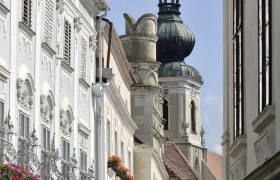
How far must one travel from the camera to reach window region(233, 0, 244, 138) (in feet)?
74.6

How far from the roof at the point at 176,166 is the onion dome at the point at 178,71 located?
28.2m

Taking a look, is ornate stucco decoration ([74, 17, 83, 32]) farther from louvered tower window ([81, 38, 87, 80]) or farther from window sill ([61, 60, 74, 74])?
window sill ([61, 60, 74, 74])

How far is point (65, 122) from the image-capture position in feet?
91.8

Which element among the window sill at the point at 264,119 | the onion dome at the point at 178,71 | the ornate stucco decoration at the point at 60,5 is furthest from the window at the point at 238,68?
the onion dome at the point at 178,71

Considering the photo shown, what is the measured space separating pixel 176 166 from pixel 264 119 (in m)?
68.5

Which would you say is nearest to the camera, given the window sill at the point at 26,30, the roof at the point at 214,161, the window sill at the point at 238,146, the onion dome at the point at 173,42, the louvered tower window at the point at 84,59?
the window sill at the point at 238,146

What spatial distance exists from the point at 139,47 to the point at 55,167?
104 feet

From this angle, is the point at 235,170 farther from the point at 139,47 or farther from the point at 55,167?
the point at 139,47

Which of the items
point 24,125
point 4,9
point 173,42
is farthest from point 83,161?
point 173,42

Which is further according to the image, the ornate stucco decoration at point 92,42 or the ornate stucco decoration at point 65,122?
the ornate stucco decoration at point 92,42

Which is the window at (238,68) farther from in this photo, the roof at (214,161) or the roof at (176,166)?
the roof at (214,161)

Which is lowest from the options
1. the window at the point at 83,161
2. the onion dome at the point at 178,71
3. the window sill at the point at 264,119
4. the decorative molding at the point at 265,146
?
the decorative molding at the point at 265,146

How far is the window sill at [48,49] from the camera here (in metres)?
25.3

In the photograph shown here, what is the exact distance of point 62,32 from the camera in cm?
2777
